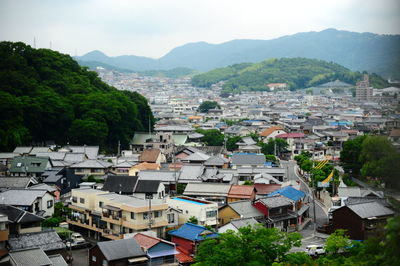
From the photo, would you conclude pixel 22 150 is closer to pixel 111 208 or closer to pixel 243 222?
pixel 111 208

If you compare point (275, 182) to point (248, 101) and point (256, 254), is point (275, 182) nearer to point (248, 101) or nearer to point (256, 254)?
point (256, 254)

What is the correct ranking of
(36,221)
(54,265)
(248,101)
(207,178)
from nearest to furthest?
(54,265) < (36,221) < (207,178) < (248,101)

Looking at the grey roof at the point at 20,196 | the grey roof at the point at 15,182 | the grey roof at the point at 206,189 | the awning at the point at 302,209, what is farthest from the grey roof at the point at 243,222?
the grey roof at the point at 15,182

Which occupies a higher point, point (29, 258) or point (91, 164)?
point (91, 164)

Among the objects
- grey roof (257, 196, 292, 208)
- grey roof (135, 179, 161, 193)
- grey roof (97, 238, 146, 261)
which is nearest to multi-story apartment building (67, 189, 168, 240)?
grey roof (135, 179, 161, 193)

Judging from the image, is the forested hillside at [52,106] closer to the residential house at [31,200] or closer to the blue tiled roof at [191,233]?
the residential house at [31,200]

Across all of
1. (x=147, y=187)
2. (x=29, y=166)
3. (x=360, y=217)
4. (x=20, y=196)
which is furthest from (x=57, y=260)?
(x=29, y=166)

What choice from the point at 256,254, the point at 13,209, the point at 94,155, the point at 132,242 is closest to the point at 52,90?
the point at 94,155
